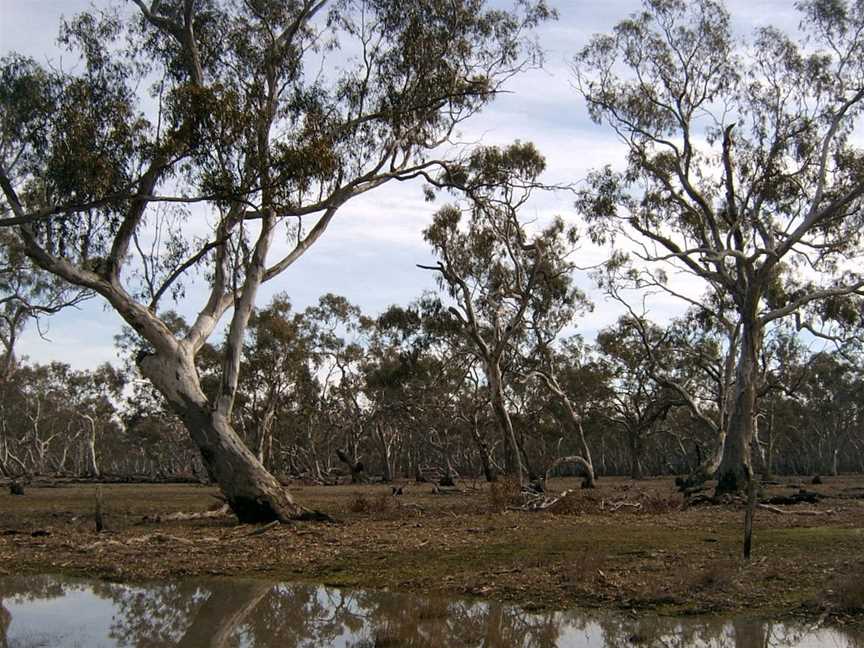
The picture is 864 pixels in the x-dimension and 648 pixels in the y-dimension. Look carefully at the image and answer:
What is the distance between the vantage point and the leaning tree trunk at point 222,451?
44.2 ft

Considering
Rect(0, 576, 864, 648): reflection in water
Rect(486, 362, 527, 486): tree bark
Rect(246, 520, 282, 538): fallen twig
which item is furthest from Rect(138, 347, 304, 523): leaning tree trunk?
Rect(486, 362, 527, 486): tree bark

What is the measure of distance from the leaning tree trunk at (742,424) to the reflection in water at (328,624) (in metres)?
13.9

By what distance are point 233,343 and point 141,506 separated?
7.43 m

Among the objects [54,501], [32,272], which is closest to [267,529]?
[54,501]

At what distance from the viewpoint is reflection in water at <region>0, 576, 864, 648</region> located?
570cm

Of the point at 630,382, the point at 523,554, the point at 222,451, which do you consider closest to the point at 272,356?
the point at 630,382

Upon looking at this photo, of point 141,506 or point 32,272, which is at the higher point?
point 32,272

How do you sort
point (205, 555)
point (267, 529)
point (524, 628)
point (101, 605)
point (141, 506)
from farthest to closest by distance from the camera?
point (141, 506) < point (267, 529) < point (205, 555) < point (101, 605) < point (524, 628)

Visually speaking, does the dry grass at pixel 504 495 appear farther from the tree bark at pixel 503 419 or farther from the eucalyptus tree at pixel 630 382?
the eucalyptus tree at pixel 630 382

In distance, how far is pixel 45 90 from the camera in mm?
15102

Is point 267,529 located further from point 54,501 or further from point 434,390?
point 434,390

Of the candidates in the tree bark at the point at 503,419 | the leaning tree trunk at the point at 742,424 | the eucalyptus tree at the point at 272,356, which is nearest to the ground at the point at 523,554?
the leaning tree trunk at the point at 742,424

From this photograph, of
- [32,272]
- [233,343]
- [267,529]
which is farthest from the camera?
[32,272]

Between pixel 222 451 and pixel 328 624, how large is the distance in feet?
24.9
